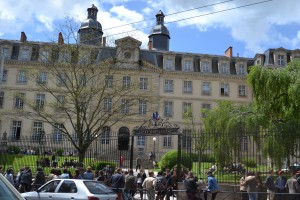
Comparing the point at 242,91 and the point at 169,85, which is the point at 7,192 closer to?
the point at 169,85

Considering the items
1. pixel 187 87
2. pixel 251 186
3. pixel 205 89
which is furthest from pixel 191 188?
pixel 205 89

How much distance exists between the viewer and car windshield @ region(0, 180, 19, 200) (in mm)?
3792

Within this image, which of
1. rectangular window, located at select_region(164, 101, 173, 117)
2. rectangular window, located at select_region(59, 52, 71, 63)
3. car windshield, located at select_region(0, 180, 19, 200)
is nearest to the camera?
car windshield, located at select_region(0, 180, 19, 200)

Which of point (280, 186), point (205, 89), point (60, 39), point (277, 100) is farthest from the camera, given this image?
point (205, 89)

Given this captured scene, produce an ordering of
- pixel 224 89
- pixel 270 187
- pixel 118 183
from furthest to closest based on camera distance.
A: pixel 224 89, pixel 118 183, pixel 270 187

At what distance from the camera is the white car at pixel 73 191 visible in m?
10.5

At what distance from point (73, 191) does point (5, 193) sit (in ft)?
23.5

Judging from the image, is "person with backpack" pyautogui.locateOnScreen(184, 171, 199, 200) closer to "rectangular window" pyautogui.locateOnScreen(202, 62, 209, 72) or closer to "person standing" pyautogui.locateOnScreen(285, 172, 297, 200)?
"person standing" pyautogui.locateOnScreen(285, 172, 297, 200)

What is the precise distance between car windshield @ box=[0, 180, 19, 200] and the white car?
655 cm

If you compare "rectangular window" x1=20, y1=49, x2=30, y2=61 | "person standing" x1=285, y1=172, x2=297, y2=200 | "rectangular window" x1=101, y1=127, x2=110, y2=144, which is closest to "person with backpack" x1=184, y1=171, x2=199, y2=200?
"person standing" x1=285, y1=172, x2=297, y2=200

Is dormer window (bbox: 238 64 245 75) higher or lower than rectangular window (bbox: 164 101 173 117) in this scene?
higher

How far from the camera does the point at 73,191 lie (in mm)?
10758

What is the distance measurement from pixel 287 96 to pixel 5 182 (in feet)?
71.0

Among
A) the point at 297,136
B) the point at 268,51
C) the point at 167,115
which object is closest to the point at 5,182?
the point at 297,136
